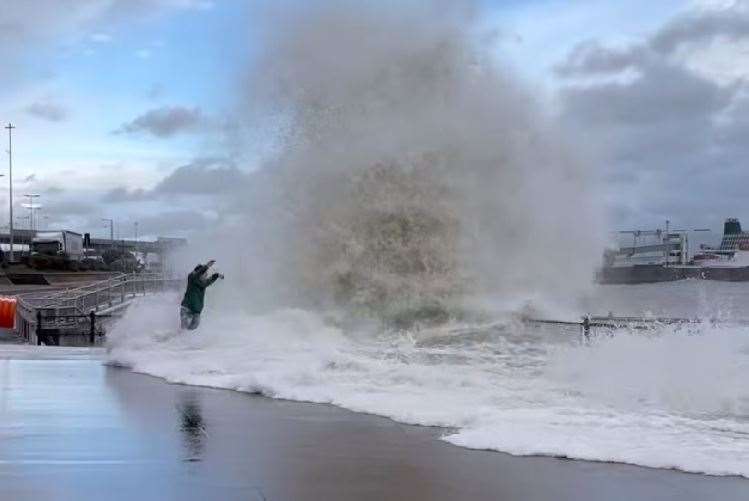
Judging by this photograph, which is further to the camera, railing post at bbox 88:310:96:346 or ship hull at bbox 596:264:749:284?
ship hull at bbox 596:264:749:284

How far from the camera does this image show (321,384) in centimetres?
1146

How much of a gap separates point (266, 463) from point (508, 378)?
5.67 metres

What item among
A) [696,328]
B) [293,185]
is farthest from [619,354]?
[293,185]

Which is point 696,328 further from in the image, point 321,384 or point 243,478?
point 243,478

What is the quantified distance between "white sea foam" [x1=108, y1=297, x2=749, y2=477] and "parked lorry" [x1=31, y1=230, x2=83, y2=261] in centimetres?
7491

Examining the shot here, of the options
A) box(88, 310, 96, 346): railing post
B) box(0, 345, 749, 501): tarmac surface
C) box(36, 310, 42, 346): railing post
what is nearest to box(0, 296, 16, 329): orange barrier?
box(36, 310, 42, 346): railing post

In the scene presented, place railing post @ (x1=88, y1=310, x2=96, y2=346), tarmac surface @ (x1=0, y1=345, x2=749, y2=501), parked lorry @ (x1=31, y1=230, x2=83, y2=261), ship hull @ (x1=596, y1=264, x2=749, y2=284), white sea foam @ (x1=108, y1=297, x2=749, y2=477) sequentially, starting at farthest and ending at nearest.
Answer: parked lorry @ (x1=31, y1=230, x2=83, y2=261) → ship hull @ (x1=596, y1=264, x2=749, y2=284) → railing post @ (x1=88, y1=310, x2=96, y2=346) → white sea foam @ (x1=108, y1=297, x2=749, y2=477) → tarmac surface @ (x1=0, y1=345, x2=749, y2=501)

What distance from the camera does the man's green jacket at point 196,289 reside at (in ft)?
55.2

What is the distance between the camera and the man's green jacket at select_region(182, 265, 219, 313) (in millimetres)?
16812

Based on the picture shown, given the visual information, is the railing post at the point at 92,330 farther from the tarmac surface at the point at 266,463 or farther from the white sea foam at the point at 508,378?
the tarmac surface at the point at 266,463

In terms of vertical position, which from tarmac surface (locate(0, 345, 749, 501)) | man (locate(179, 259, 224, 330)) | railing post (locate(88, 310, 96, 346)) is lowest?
railing post (locate(88, 310, 96, 346))

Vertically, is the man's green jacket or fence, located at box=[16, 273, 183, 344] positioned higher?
the man's green jacket

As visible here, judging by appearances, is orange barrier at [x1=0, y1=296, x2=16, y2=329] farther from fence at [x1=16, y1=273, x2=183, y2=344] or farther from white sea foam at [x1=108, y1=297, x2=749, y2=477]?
white sea foam at [x1=108, y1=297, x2=749, y2=477]

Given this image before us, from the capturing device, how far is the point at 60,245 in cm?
9219
